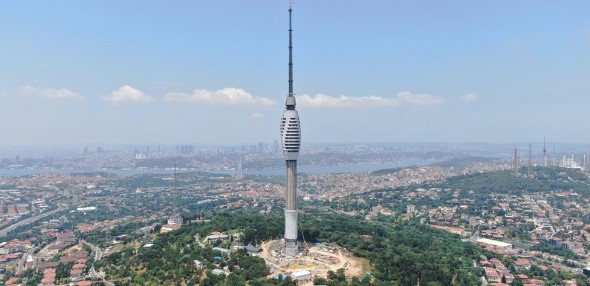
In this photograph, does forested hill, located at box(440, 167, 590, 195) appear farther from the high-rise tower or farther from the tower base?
the tower base

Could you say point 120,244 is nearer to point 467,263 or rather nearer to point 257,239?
point 257,239

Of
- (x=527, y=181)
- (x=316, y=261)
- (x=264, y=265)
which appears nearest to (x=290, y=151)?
(x=316, y=261)

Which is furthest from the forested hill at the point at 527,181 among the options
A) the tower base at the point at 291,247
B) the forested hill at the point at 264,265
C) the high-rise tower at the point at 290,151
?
the tower base at the point at 291,247

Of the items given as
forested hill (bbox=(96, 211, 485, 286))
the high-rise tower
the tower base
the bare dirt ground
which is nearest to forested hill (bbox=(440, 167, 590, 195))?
forested hill (bbox=(96, 211, 485, 286))

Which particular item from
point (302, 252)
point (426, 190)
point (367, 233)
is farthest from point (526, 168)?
point (302, 252)

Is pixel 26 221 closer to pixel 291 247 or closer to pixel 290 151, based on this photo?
pixel 291 247

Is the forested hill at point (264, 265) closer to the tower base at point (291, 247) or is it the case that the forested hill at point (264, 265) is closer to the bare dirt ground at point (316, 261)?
the bare dirt ground at point (316, 261)

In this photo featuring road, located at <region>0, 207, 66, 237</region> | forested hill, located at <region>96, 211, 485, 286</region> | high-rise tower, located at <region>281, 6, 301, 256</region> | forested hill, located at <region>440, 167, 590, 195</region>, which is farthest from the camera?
forested hill, located at <region>440, 167, 590, 195</region>

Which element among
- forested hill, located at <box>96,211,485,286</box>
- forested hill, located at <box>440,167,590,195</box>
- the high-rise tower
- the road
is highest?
the high-rise tower
